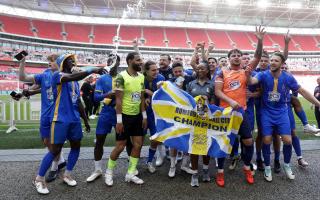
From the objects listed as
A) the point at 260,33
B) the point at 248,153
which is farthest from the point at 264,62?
the point at 248,153

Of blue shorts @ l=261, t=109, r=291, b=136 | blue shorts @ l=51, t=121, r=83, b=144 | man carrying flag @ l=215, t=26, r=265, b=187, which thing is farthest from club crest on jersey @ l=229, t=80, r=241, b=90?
blue shorts @ l=51, t=121, r=83, b=144

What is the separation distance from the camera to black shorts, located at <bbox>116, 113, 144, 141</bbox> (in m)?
4.11

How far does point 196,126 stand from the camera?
13.7ft

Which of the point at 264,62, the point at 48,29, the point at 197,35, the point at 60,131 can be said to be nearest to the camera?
the point at 60,131

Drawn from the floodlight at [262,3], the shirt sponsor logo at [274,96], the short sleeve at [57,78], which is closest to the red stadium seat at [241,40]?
the floodlight at [262,3]

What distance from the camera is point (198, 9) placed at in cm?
3669

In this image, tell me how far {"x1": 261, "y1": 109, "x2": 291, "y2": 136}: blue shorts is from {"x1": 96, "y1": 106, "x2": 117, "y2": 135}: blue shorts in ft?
8.00

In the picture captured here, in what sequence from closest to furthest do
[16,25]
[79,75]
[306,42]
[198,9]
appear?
1. [79,75]
2. [16,25]
3. [198,9]
4. [306,42]

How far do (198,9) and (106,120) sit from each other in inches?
1386

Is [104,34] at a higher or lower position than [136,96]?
higher

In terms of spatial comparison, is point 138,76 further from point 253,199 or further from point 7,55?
point 7,55

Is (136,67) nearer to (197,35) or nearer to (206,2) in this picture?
(206,2)

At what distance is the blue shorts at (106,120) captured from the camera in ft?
14.1

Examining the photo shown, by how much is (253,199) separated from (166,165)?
1885 millimetres
